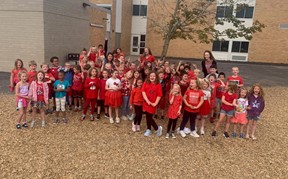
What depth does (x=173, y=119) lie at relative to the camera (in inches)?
210

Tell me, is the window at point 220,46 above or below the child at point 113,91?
above

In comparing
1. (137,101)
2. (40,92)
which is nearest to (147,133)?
(137,101)

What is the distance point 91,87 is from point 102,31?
540 inches

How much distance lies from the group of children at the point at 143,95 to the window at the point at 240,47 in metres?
21.2

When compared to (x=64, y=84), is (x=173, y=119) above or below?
below

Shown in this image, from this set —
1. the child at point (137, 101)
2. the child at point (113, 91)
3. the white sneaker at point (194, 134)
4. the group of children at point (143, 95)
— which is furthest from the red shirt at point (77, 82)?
the white sneaker at point (194, 134)

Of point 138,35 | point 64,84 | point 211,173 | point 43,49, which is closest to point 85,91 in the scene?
point 64,84

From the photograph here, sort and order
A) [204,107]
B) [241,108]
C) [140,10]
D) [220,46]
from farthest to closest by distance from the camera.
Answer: [140,10] < [220,46] < [204,107] < [241,108]

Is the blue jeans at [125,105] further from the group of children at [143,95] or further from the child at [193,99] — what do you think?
the child at [193,99]

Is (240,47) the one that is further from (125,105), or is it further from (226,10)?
(125,105)

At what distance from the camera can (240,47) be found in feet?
86.0

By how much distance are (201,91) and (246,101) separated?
1028 millimetres

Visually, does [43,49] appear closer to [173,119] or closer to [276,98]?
[173,119]

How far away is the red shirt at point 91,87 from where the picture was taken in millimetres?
5879
